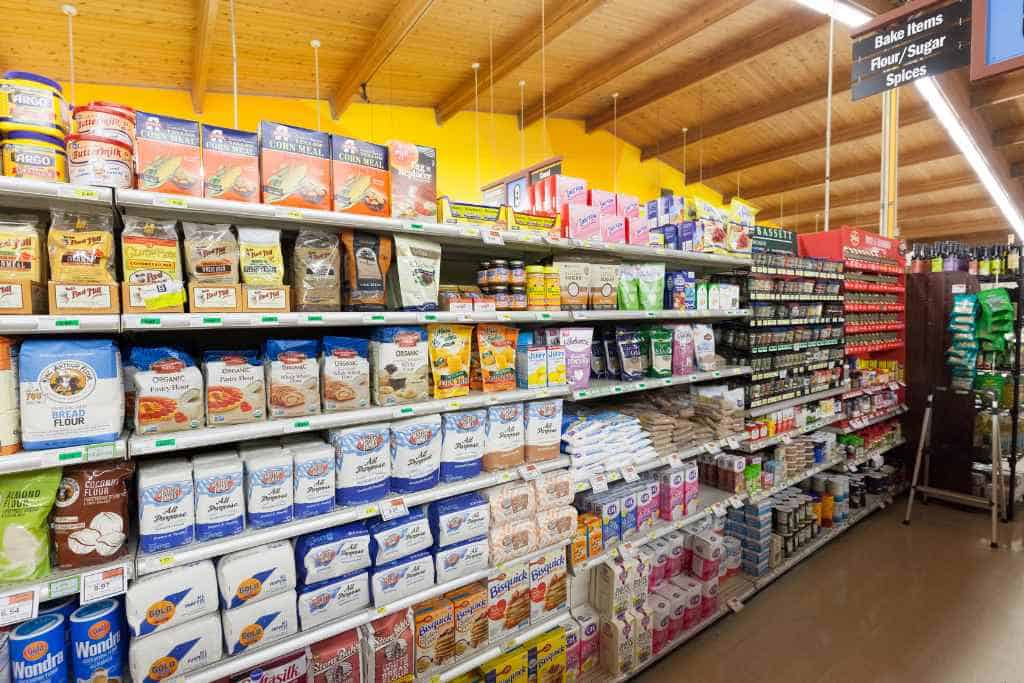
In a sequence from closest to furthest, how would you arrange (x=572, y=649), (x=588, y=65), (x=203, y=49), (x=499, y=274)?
(x=499, y=274) < (x=572, y=649) < (x=203, y=49) < (x=588, y=65)

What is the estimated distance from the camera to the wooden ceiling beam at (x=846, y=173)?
8.80m

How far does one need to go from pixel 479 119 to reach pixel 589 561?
6602 mm

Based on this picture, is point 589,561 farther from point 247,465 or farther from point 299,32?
point 299,32

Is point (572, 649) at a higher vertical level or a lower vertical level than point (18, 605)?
lower

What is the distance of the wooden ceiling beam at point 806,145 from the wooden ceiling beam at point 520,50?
18.6ft

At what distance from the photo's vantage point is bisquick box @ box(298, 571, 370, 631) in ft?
6.04

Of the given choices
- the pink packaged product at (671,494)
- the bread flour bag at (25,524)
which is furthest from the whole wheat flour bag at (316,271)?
the pink packaged product at (671,494)

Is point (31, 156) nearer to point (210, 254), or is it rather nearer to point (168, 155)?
point (168, 155)

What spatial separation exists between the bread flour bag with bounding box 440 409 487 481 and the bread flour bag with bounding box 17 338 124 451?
3.76ft

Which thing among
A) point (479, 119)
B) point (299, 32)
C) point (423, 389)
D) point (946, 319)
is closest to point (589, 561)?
point (423, 389)

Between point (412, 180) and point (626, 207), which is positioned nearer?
point (412, 180)

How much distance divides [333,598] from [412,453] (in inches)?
24.1

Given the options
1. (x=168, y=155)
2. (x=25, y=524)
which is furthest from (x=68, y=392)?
(x=168, y=155)

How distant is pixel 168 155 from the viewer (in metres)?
1.55
